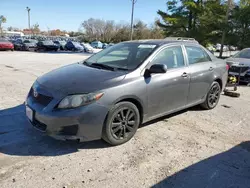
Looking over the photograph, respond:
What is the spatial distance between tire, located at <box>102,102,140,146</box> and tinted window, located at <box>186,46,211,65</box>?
5.75 ft

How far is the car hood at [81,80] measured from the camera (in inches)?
119

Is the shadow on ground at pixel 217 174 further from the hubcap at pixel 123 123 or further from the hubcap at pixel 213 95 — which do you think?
the hubcap at pixel 213 95

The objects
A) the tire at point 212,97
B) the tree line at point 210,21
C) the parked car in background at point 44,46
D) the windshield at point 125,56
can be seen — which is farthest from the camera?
the parked car in background at point 44,46

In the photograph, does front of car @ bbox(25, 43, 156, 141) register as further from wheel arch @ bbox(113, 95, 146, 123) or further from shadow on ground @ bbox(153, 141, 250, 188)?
shadow on ground @ bbox(153, 141, 250, 188)

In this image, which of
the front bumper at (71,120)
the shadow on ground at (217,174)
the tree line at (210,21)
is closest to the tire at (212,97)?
the shadow on ground at (217,174)

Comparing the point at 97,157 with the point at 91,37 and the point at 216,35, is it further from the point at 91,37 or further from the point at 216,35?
the point at 91,37

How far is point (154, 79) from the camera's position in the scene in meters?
3.58

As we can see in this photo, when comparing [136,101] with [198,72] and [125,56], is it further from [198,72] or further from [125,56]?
[198,72]

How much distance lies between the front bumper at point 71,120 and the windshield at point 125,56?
1.02 metres

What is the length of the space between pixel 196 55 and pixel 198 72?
405 millimetres

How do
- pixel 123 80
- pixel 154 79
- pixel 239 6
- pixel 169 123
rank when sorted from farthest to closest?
pixel 239 6 < pixel 169 123 < pixel 154 79 < pixel 123 80

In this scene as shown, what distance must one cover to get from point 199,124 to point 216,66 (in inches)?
59.4

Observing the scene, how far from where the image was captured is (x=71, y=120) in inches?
112

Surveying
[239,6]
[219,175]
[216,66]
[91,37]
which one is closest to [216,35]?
[239,6]
